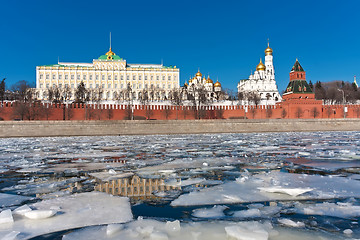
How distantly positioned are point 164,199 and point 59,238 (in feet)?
4.16

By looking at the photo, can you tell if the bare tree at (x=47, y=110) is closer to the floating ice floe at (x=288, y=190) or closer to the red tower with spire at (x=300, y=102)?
the red tower with spire at (x=300, y=102)

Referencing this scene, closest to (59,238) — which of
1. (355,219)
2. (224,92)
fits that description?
(355,219)

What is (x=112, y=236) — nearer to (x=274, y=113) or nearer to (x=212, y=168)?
(x=212, y=168)

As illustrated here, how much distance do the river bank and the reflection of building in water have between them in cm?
1837

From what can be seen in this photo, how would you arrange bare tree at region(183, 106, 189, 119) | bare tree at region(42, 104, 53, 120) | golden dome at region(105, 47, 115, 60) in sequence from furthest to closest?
golden dome at region(105, 47, 115, 60) → bare tree at region(183, 106, 189, 119) → bare tree at region(42, 104, 53, 120)

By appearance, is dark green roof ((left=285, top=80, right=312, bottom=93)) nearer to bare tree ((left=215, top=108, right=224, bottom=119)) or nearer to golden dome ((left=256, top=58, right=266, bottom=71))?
bare tree ((left=215, top=108, right=224, bottom=119))

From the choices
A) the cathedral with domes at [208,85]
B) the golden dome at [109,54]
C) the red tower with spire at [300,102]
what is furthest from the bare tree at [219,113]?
the golden dome at [109,54]

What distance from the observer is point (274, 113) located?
114 feet

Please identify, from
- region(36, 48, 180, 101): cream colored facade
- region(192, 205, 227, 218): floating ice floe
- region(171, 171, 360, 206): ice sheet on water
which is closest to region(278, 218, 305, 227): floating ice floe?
region(192, 205, 227, 218): floating ice floe

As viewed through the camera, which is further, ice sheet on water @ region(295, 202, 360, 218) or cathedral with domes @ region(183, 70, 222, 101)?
cathedral with domes @ region(183, 70, 222, 101)

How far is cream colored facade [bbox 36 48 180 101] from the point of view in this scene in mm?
67688

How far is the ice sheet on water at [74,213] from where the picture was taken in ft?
7.37

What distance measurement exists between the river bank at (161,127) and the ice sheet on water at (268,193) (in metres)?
19.0

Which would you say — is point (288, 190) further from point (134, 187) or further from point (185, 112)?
point (185, 112)
